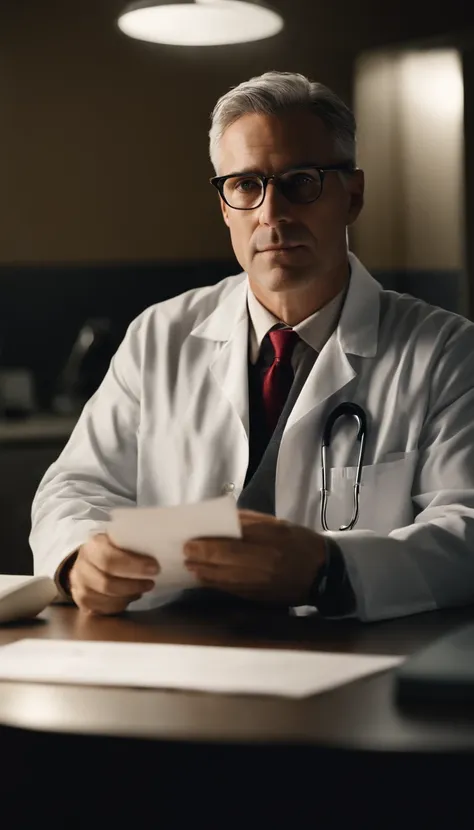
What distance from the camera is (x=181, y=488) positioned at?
1901mm

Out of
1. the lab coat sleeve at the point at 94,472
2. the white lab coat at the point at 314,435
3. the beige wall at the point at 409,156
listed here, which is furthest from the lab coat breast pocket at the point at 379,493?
the beige wall at the point at 409,156

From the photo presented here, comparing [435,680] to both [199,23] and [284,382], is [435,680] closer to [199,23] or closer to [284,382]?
[284,382]

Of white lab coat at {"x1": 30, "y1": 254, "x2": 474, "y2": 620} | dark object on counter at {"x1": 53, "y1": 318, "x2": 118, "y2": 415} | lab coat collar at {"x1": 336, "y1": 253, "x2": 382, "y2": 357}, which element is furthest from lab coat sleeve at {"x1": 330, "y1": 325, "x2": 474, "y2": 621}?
dark object on counter at {"x1": 53, "y1": 318, "x2": 118, "y2": 415}

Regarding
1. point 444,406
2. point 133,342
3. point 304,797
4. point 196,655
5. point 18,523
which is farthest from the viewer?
point 18,523

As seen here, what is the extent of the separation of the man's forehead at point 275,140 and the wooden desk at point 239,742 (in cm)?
102

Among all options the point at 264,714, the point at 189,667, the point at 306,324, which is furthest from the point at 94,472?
the point at 264,714

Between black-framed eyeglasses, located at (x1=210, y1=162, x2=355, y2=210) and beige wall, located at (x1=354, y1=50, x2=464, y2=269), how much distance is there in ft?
4.32

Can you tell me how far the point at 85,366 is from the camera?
357 centimetres

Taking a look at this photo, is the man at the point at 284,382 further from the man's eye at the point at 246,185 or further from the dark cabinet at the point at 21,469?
the dark cabinet at the point at 21,469

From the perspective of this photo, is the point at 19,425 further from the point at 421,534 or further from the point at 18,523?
the point at 421,534

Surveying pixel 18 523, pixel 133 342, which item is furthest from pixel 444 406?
pixel 18 523

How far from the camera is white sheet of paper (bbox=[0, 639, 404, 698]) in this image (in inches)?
38.6

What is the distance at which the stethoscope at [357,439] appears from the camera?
1.69 meters

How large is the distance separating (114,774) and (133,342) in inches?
49.0
